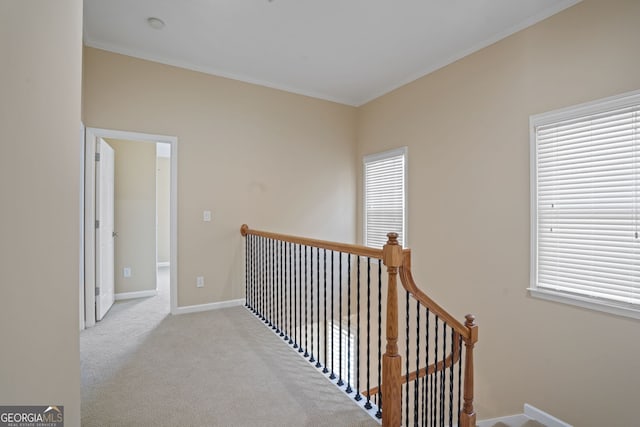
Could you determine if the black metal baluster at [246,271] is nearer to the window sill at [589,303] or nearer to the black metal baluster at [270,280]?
the black metal baluster at [270,280]

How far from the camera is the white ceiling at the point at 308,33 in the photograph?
8.75 feet

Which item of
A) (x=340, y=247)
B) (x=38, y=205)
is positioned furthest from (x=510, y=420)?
(x=38, y=205)

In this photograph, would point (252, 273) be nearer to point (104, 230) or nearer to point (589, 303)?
point (104, 230)

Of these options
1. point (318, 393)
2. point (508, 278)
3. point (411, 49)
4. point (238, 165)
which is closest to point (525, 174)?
point (508, 278)

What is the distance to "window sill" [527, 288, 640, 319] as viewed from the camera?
2.24m

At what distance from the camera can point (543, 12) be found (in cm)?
268

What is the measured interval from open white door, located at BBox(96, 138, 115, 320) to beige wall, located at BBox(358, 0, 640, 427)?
3589mm

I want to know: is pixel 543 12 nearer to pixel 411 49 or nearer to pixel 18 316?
pixel 411 49

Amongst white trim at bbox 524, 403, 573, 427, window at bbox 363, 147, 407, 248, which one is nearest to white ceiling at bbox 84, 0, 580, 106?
window at bbox 363, 147, 407, 248

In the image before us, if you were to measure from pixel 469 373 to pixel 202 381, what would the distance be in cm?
184

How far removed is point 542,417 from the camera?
104 inches

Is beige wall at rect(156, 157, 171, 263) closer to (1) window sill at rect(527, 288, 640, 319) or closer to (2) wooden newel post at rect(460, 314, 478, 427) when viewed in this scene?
(2) wooden newel post at rect(460, 314, 478, 427)

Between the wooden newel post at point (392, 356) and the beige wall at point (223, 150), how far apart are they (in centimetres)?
267

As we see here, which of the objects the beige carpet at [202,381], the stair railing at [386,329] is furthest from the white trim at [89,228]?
the stair railing at [386,329]
